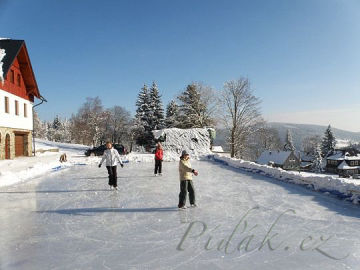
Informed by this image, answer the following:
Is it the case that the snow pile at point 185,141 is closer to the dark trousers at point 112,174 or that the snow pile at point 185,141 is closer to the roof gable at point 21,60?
the roof gable at point 21,60

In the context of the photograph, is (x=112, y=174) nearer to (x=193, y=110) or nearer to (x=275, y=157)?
(x=193, y=110)

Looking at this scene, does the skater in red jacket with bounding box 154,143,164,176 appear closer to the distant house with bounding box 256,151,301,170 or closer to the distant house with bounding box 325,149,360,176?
the distant house with bounding box 256,151,301,170

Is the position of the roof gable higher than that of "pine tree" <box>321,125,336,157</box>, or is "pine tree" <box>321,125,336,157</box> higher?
the roof gable

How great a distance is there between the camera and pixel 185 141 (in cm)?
2541

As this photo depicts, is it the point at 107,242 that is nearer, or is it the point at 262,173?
the point at 107,242

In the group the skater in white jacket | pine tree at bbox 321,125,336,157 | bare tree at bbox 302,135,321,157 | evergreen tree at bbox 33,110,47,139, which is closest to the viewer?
the skater in white jacket

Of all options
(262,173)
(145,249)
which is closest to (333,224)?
(145,249)

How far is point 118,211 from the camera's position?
6582 mm

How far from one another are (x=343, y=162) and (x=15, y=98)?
6455 cm

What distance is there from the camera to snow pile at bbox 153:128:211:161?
24.6 m

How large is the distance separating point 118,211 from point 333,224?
4.93 metres

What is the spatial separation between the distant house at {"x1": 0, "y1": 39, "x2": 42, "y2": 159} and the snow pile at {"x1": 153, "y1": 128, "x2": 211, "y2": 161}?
12.4m

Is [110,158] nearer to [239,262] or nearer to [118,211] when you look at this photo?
[118,211]

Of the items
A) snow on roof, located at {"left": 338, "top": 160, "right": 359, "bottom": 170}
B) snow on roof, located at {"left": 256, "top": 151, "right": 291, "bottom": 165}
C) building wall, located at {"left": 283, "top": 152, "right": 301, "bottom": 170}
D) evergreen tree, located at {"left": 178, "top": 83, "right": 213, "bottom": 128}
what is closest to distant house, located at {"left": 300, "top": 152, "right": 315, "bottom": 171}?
building wall, located at {"left": 283, "top": 152, "right": 301, "bottom": 170}
